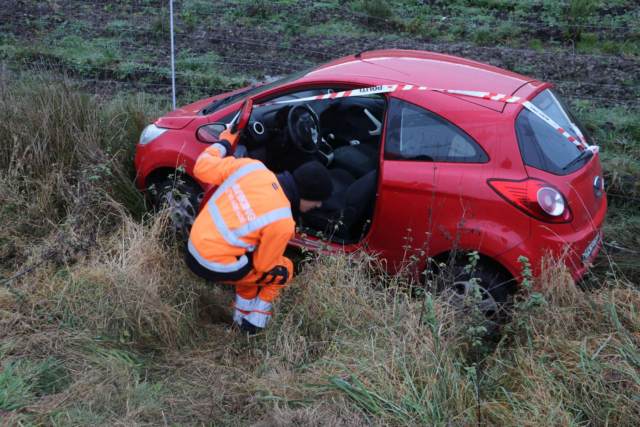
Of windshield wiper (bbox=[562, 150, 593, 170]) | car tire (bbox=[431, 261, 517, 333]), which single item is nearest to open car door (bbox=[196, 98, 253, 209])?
car tire (bbox=[431, 261, 517, 333])

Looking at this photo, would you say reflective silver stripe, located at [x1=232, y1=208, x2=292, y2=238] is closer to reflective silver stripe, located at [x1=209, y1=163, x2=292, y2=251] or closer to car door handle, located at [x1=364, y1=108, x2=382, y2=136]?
reflective silver stripe, located at [x1=209, y1=163, x2=292, y2=251]

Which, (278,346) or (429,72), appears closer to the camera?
(278,346)

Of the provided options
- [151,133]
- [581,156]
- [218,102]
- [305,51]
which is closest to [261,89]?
[218,102]

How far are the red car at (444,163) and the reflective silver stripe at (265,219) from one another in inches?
29.5

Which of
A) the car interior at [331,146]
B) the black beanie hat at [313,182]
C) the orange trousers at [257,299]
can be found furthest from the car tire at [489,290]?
the orange trousers at [257,299]

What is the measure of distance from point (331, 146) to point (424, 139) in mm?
1398

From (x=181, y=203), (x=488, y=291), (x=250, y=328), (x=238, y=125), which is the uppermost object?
(x=238, y=125)

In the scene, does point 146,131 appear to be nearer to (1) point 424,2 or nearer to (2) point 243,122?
(2) point 243,122

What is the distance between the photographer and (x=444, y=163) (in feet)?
10.8

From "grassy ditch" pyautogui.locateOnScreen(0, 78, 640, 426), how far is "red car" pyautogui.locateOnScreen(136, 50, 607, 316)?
26cm

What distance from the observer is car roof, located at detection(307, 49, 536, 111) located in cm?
350

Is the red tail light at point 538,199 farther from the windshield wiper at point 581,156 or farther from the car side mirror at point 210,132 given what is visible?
the car side mirror at point 210,132

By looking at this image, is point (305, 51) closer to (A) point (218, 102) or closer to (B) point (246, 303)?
(A) point (218, 102)

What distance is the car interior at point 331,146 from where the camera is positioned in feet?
12.1
